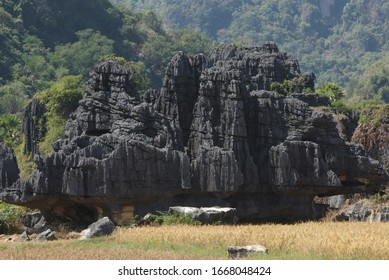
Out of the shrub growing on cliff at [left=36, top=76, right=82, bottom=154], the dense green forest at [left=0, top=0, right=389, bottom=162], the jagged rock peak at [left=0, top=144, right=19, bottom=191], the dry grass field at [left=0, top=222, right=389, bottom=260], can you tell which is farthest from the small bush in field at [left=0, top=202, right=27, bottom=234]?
the dense green forest at [left=0, top=0, right=389, bottom=162]

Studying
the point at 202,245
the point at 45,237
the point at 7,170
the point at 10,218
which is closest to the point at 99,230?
the point at 45,237

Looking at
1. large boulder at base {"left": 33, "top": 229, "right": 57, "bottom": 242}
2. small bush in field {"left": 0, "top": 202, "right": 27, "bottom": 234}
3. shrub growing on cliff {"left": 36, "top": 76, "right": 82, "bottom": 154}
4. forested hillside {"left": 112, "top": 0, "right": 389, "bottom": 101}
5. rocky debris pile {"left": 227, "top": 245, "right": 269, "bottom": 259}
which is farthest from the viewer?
forested hillside {"left": 112, "top": 0, "right": 389, "bottom": 101}

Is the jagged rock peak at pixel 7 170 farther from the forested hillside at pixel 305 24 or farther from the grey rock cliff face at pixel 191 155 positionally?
the forested hillside at pixel 305 24

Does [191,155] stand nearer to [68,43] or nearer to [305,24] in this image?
[68,43]

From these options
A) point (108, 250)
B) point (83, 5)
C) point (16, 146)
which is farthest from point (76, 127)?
point (83, 5)

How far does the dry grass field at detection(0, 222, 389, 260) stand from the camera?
58.5 ft

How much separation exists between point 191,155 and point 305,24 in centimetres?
14528

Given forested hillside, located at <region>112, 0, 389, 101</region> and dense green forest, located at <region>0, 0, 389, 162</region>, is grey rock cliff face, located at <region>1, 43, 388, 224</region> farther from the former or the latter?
forested hillside, located at <region>112, 0, 389, 101</region>

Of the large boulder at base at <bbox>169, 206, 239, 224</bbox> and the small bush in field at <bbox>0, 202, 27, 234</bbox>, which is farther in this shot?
the small bush in field at <bbox>0, 202, 27, 234</bbox>

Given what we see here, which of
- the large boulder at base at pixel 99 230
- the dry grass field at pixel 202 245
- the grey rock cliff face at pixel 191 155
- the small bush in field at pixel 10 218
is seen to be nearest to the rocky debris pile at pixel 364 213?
the grey rock cliff face at pixel 191 155

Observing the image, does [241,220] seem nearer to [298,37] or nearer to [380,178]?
[380,178]

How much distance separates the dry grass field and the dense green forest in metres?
26.2

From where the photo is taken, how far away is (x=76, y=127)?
31.0 m

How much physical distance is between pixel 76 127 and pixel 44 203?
13.5 ft
